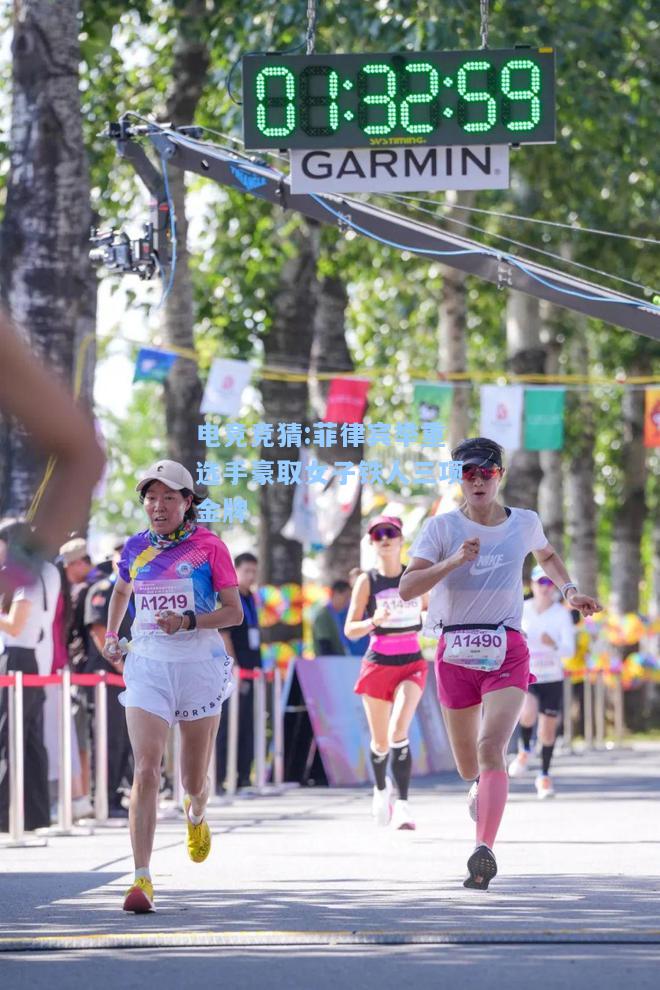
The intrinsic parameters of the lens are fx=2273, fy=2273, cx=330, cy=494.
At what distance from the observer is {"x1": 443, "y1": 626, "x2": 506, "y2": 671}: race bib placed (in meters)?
9.79

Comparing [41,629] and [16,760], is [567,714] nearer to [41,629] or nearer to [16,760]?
[41,629]

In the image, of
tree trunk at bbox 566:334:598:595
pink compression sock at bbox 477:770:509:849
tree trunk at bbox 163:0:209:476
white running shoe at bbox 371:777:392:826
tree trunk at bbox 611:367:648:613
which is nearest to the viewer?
pink compression sock at bbox 477:770:509:849

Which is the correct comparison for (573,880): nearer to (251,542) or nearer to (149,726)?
(149,726)

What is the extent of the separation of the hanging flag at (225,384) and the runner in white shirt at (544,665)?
3648mm

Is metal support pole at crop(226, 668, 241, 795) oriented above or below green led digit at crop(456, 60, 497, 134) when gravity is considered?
below

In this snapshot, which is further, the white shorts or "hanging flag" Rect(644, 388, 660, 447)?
"hanging flag" Rect(644, 388, 660, 447)

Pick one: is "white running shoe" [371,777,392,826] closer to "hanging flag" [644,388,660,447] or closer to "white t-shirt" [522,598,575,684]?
"white t-shirt" [522,598,575,684]

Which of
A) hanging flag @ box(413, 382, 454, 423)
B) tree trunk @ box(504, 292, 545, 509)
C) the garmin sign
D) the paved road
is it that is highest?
tree trunk @ box(504, 292, 545, 509)

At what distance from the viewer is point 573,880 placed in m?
10.2

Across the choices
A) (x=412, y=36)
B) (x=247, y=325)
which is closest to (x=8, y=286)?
(x=412, y=36)

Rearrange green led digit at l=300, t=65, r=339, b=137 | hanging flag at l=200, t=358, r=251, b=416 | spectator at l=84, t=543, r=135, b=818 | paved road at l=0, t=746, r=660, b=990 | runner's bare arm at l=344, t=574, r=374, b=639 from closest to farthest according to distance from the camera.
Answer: paved road at l=0, t=746, r=660, b=990 < green led digit at l=300, t=65, r=339, b=137 < runner's bare arm at l=344, t=574, r=374, b=639 < spectator at l=84, t=543, r=135, b=818 < hanging flag at l=200, t=358, r=251, b=416

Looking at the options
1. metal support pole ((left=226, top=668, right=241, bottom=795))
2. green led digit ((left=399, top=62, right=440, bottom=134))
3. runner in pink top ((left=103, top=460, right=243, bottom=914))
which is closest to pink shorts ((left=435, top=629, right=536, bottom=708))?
runner in pink top ((left=103, top=460, right=243, bottom=914))

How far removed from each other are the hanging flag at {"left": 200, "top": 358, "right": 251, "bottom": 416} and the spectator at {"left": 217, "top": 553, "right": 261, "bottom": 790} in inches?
138

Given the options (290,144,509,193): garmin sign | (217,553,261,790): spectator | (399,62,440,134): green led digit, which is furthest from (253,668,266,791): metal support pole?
(399,62,440,134): green led digit
